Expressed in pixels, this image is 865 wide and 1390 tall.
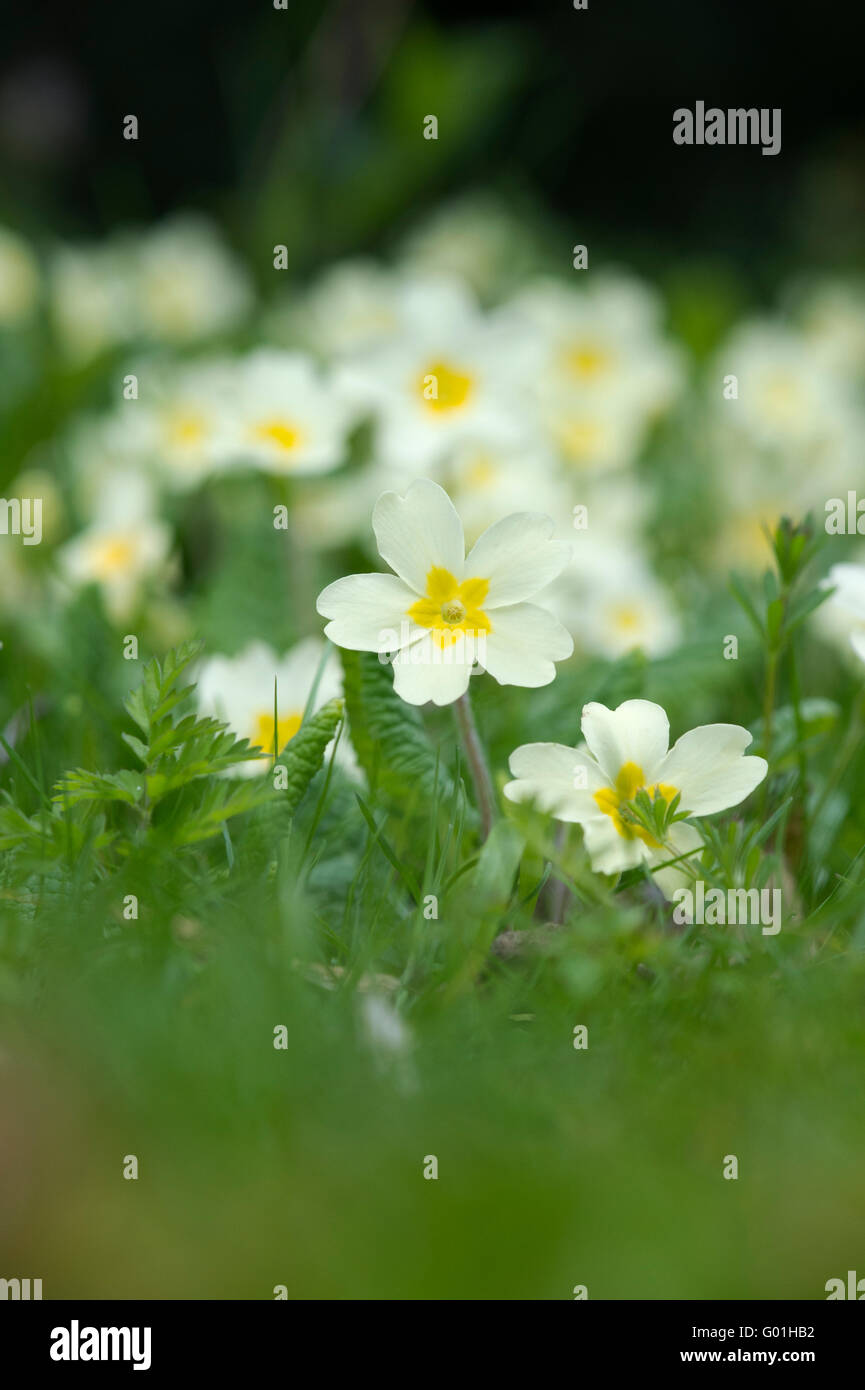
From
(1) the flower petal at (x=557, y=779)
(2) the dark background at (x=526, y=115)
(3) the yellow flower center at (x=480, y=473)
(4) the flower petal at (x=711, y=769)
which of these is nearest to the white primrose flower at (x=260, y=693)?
(1) the flower petal at (x=557, y=779)

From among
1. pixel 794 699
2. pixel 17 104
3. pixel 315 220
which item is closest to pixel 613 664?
pixel 794 699

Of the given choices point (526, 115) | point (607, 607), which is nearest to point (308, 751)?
point (607, 607)

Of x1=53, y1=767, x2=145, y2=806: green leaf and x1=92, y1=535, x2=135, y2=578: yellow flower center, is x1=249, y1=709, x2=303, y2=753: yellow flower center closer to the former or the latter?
x1=53, y1=767, x2=145, y2=806: green leaf

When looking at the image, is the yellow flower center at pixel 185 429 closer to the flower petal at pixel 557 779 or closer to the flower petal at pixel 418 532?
the flower petal at pixel 418 532

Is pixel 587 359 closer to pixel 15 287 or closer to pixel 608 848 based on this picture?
pixel 15 287

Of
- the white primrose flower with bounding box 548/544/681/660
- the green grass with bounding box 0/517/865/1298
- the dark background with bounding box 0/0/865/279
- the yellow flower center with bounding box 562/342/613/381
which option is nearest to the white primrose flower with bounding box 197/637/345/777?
the green grass with bounding box 0/517/865/1298
